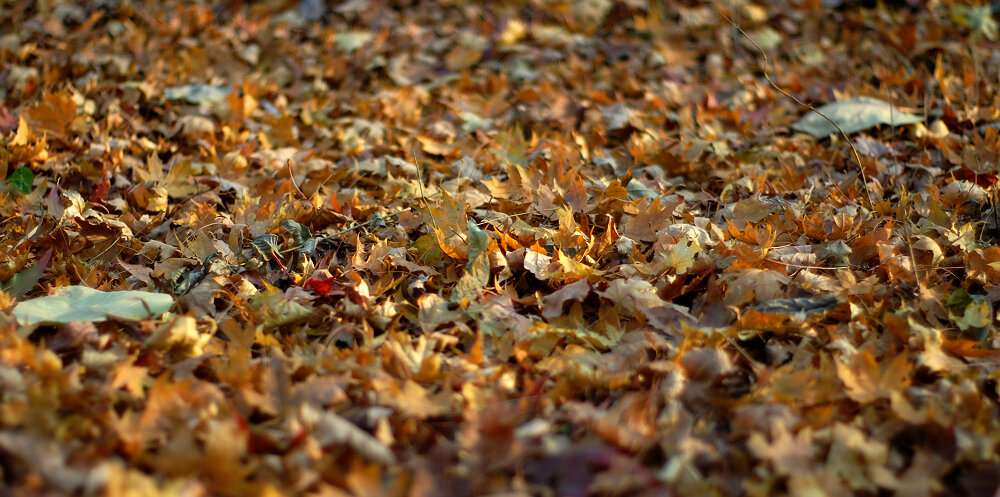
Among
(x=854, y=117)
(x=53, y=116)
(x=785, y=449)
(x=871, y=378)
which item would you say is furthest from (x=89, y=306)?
(x=854, y=117)

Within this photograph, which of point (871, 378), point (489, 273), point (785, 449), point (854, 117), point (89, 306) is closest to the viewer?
point (785, 449)

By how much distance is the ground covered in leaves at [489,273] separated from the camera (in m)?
1.14

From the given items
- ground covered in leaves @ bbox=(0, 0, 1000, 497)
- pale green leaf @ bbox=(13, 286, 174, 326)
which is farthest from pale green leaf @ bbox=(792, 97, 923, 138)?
pale green leaf @ bbox=(13, 286, 174, 326)

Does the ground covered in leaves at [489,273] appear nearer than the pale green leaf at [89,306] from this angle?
Yes

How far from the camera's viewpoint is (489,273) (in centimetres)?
171

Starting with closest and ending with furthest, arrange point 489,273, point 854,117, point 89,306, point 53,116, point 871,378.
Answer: point 871,378 < point 89,306 < point 489,273 < point 53,116 < point 854,117

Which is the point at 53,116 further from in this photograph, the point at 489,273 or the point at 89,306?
the point at 489,273

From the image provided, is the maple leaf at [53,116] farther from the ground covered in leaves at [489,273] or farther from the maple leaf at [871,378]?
the maple leaf at [871,378]

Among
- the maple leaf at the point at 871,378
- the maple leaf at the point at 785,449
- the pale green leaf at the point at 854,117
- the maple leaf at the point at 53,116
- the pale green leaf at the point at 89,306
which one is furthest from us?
the pale green leaf at the point at 854,117

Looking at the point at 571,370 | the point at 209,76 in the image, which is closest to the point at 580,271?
the point at 571,370

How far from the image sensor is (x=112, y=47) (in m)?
3.25

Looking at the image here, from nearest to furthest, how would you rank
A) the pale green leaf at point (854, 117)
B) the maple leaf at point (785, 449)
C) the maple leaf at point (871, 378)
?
the maple leaf at point (785, 449), the maple leaf at point (871, 378), the pale green leaf at point (854, 117)

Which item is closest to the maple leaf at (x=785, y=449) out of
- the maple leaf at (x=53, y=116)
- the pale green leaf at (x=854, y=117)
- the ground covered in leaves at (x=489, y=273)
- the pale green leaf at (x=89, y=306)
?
the ground covered in leaves at (x=489, y=273)

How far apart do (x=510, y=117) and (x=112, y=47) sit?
1919 millimetres
